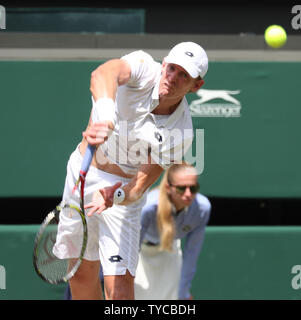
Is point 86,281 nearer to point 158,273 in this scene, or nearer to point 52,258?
point 52,258

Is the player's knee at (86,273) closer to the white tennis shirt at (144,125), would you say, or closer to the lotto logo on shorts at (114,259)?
the lotto logo on shorts at (114,259)

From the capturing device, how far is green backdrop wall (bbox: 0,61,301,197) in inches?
194

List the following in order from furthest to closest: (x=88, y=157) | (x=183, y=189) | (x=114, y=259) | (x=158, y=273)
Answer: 1. (x=158, y=273)
2. (x=183, y=189)
3. (x=114, y=259)
4. (x=88, y=157)

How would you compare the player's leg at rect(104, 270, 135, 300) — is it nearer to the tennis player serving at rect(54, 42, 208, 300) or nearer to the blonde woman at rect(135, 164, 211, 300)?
the tennis player serving at rect(54, 42, 208, 300)

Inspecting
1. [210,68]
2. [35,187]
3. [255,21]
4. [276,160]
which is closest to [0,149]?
[35,187]

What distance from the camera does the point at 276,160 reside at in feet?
16.3

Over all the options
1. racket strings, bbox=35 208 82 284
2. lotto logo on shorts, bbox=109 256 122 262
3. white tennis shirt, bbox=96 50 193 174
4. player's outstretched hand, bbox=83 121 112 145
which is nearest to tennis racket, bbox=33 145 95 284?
racket strings, bbox=35 208 82 284

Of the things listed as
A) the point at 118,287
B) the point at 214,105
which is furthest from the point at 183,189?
the point at 118,287

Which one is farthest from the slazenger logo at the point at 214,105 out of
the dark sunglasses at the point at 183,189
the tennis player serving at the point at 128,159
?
the tennis player serving at the point at 128,159

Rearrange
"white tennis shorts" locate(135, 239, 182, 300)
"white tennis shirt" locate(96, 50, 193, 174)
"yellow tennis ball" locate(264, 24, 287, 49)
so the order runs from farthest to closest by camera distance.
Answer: "yellow tennis ball" locate(264, 24, 287, 49) < "white tennis shorts" locate(135, 239, 182, 300) < "white tennis shirt" locate(96, 50, 193, 174)

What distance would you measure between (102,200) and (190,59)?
799mm

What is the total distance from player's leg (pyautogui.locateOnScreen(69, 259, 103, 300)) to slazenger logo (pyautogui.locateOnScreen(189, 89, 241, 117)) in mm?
1519

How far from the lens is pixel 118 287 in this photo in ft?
12.0

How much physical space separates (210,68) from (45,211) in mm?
1574
